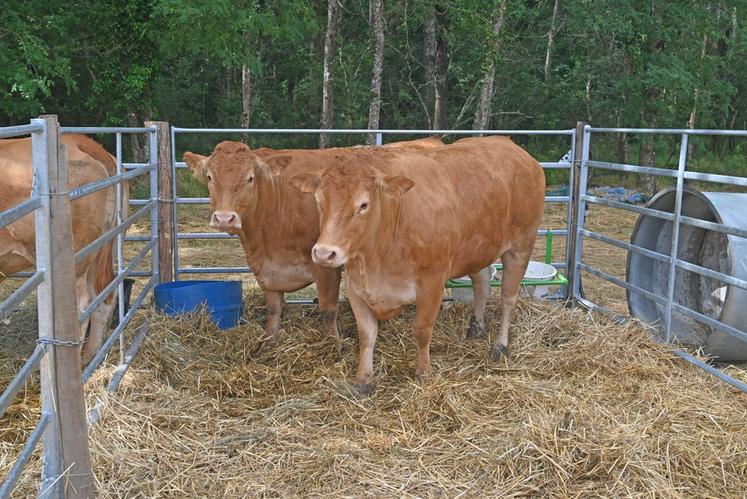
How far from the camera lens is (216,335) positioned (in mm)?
5625

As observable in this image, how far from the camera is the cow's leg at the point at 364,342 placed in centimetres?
467

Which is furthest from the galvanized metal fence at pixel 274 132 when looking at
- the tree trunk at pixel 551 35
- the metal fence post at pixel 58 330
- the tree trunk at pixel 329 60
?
the tree trunk at pixel 551 35

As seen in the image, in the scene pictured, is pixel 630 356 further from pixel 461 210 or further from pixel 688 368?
pixel 461 210

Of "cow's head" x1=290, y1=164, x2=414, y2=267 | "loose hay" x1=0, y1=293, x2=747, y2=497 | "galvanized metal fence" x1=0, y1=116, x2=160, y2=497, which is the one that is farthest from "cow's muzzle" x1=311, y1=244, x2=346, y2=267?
"galvanized metal fence" x1=0, y1=116, x2=160, y2=497

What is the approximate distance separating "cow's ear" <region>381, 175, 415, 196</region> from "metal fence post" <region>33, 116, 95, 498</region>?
1.71 metres

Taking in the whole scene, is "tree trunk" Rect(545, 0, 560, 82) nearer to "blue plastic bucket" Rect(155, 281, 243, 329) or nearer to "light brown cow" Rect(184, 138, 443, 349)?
"light brown cow" Rect(184, 138, 443, 349)

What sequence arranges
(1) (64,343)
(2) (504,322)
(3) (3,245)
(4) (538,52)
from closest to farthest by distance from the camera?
(1) (64,343)
(3) (3,245)
(2) (504,322)
(4) (538,52)

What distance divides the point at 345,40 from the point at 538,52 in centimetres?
639

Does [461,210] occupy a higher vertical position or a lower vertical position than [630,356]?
higher

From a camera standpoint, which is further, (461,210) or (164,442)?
(461,210)

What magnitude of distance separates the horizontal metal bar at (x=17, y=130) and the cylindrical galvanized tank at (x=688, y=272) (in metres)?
4.27

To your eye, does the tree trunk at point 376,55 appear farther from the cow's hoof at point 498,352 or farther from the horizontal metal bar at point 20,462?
the horizontal metal bar at point 20,462

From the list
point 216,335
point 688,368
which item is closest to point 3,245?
point 216,335

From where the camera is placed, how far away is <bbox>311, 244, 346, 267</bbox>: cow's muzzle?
153 inches
